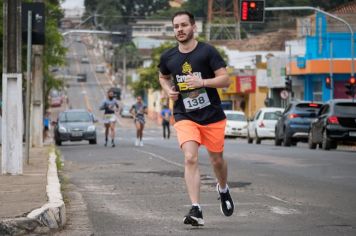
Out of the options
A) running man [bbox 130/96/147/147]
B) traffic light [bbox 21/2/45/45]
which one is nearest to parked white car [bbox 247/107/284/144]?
running man [bbox 130/96/147/147]

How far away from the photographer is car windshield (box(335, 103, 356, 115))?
29391mm

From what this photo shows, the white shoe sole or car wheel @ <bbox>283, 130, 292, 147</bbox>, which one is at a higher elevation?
the white shoe sole

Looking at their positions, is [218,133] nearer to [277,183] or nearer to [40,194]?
[40,194]

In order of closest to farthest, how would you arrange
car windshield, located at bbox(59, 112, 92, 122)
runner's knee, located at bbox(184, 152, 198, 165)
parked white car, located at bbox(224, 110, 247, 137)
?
runner's knee, located at bbox(184, 152, 198, 165) → car windshield, located at bbox(59, 112, 92, 122) → parked white car, located at bbox(224, 110, 247, 137)

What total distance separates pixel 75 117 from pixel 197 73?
29.9 metres

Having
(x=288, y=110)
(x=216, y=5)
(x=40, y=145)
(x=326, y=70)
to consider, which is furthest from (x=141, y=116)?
(x=216, y=5)

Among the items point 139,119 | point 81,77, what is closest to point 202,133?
point 139,119

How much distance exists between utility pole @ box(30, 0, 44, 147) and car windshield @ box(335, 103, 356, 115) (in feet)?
30.9

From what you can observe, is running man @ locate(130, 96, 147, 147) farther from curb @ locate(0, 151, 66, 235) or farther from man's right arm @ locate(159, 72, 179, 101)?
man's right arm @ locate(159, 72, 179, 101)

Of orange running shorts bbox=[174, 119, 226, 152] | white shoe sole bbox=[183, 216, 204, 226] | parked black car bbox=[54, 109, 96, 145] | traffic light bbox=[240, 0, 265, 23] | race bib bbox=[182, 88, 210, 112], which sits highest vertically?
traffic light bbox=[240, 0, 265, 23]

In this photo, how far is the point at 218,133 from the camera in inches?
395

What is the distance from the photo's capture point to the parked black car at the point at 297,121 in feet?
114

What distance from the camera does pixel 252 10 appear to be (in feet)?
128

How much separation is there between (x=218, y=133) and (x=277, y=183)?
5.36 metres
